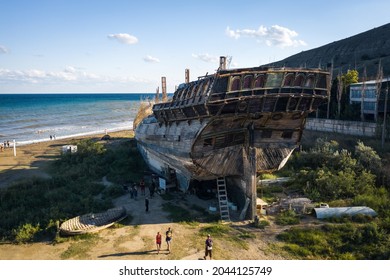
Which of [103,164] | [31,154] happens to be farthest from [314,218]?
[31,154]

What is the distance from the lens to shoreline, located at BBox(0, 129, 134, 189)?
2908 cm

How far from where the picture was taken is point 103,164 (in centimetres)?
2984

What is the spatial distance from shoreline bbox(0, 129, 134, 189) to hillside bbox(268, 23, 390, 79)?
6622 cm

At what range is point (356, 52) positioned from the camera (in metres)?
97.6

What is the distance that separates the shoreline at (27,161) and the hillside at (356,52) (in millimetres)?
66220

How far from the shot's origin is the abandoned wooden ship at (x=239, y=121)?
15547 mm

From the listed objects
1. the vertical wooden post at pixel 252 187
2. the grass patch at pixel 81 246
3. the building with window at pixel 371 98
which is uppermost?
the building with window at pixel 371 98

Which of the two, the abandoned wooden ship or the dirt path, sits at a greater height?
the abandoned wooden ship

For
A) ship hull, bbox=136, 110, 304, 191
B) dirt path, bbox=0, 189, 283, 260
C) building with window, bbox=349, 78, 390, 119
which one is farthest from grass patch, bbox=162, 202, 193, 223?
building with window, bbox=349, 78, 390, 119

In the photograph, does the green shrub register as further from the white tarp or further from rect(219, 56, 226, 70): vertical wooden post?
the white tarp

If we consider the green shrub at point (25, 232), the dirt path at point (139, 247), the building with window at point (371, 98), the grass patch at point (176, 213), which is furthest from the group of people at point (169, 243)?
the building with window at point (371, 98)

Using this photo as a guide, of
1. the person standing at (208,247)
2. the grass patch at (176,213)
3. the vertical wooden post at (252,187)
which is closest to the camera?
the person standing at (208,247)

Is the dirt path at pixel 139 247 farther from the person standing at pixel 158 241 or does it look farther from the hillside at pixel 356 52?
the hillside at pixel 356 52

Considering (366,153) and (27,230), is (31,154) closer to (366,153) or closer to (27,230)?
(27,230)
